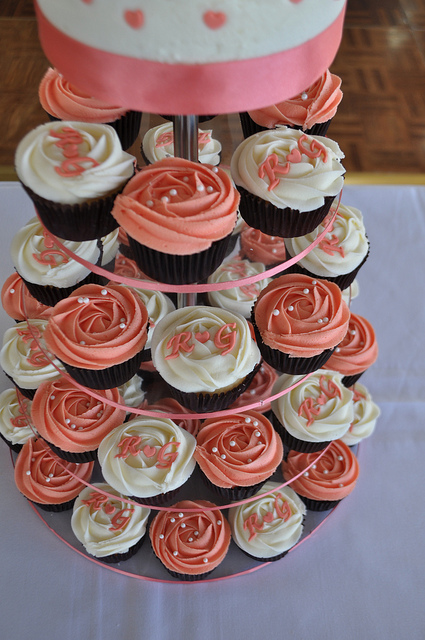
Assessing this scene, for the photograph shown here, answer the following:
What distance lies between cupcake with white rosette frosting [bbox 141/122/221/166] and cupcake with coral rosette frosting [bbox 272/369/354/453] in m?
0.58

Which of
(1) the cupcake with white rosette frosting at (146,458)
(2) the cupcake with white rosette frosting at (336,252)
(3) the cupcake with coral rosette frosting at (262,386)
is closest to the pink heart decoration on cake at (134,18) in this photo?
(2) the cupcake with white rosette frosting at (336,252)

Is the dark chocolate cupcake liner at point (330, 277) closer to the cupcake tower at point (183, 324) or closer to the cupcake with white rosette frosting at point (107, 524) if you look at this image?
the cupcake tower at point (183, 324)

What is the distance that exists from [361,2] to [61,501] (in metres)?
3.91

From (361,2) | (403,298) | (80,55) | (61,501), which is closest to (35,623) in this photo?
(61,501)

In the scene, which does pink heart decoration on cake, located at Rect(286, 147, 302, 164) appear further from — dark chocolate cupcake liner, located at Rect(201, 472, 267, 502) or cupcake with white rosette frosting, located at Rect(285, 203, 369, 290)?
dark chocolate cupcake liner, located at Rect(201, 472, 267, 502)

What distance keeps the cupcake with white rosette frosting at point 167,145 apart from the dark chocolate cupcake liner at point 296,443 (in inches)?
27.5

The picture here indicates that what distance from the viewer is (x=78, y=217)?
1.12 m

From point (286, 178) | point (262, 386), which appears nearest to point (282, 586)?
point (262, 386)

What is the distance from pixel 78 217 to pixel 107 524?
0.85 metres

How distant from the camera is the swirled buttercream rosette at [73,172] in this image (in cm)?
108

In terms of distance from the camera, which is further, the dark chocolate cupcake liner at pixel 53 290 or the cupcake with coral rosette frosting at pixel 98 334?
the dark chocolate cupcake liner at pixel 53 290

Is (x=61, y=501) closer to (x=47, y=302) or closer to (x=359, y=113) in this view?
(x=47, y=302)

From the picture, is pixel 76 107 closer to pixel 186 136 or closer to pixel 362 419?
pixel 186 136

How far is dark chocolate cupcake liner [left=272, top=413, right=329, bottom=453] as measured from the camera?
5.33 feet
